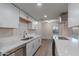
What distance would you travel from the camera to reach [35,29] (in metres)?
7.26

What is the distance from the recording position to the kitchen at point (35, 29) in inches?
83.9

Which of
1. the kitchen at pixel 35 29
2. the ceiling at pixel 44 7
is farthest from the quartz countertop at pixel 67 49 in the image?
the ceiling at pixel 44 7

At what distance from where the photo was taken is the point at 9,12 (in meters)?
2.66

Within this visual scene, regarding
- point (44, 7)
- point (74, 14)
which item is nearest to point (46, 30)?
point (44, 7)

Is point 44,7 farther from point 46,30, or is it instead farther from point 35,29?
point 46,30

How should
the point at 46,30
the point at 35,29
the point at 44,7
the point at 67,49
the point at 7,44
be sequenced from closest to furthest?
the point at 67,49 → the point at 7,44 → the point at 44,7 → the point at 35,29 → the point at 46,30

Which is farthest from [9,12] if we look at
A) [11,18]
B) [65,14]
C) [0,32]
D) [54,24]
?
[54,24]

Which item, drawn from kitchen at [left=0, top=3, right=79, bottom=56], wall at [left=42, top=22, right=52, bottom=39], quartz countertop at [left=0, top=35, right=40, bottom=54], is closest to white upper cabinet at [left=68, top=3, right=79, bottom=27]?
kitchen at [left=0, top=3, right=79, bottom=56]

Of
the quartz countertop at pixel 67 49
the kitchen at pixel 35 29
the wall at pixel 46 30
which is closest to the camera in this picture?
the quartz countertop at pixel 67 49

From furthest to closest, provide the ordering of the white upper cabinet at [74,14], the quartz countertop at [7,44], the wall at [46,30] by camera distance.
→ 1. the wall at [46,30]
2. the quartz countertop at [7,44]
3. the white upper cabinet at [74,14]

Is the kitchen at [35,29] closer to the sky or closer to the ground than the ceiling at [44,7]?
closer to the ground

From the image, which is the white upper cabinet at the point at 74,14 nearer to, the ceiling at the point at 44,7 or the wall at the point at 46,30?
the ceiling at the point at 44,7

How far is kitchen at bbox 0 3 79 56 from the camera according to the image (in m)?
2.13

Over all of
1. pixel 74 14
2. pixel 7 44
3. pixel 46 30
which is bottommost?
pixel 7 44
